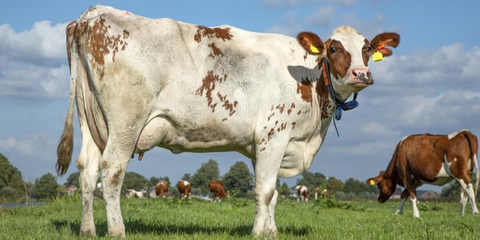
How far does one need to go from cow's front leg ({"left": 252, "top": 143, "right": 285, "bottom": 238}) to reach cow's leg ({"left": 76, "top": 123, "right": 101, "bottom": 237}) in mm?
2277

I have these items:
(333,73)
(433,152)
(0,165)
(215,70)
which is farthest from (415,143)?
(0,165)

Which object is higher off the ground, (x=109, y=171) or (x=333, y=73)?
(x=333, y=73)

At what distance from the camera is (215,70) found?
744 centimetres

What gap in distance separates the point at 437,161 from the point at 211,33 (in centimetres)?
1160

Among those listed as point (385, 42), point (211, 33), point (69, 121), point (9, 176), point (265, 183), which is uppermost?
point (9, 176)

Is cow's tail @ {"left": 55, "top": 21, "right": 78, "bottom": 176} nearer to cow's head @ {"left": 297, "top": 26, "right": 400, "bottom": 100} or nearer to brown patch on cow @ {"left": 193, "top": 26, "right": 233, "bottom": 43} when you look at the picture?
brown patch on cow @ {"left": 193, "top": 26, "right": 233, "bottom": 43}

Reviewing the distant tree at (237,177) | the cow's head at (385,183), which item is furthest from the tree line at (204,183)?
the cow's head at (385,183)

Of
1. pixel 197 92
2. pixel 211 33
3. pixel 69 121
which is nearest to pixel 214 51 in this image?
pixel 211 33

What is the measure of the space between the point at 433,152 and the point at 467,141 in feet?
3.49

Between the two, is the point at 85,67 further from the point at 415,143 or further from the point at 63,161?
the point at 415,143

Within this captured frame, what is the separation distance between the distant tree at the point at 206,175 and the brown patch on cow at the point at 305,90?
121 meters

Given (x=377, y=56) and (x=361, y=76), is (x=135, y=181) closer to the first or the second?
(x=377, y=56)

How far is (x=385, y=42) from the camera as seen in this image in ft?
29.2

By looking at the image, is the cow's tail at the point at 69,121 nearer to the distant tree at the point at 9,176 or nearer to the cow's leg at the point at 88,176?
the cow's leg at the point at 88,176
